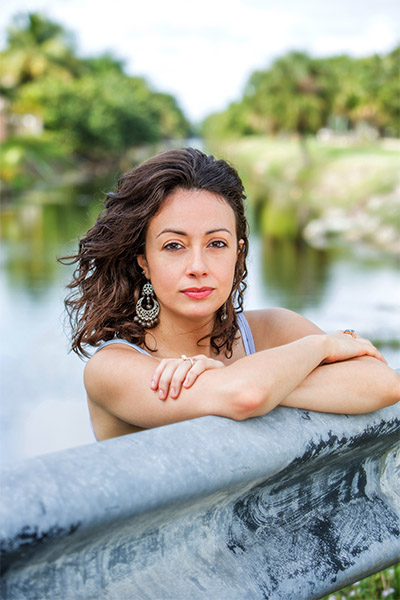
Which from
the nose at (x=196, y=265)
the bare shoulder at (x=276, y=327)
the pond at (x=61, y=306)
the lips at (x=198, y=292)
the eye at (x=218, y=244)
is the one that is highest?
the eye at (x=218, y=244)

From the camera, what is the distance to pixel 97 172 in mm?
53094

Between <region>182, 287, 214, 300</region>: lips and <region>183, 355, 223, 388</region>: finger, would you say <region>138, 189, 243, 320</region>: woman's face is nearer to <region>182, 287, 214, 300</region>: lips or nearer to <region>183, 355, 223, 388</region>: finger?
<region>182, 287, 214, 300</region>: lips

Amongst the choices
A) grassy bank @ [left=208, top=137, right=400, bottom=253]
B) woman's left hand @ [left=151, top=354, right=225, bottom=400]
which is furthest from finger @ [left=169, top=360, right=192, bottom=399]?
grassy bank @ [left=208, top=137, right=400, bottom=253]

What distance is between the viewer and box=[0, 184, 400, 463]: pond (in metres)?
6.72

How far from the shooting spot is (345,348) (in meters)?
2.03

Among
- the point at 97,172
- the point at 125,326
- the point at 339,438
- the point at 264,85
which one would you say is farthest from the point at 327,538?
the point at 97,172

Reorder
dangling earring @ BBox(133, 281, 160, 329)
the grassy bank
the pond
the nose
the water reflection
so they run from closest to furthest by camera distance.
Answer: the nose → dangling earring @ BBox(133, 281, 160, 329) → the pond → the water reflection → the grassy bank

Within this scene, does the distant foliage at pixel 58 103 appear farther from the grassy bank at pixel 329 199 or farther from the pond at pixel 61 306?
the pond at pixel 61 306

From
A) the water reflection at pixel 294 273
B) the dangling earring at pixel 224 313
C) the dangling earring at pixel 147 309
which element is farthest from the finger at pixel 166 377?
the water reflection at pixel 294 273

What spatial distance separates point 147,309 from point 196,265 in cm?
33

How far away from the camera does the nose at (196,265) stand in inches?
84.5

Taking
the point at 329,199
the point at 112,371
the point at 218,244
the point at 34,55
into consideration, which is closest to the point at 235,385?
the point at 112,371

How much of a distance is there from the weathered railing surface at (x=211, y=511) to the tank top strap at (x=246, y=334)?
75cm

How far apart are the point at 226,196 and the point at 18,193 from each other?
33.1 meters
